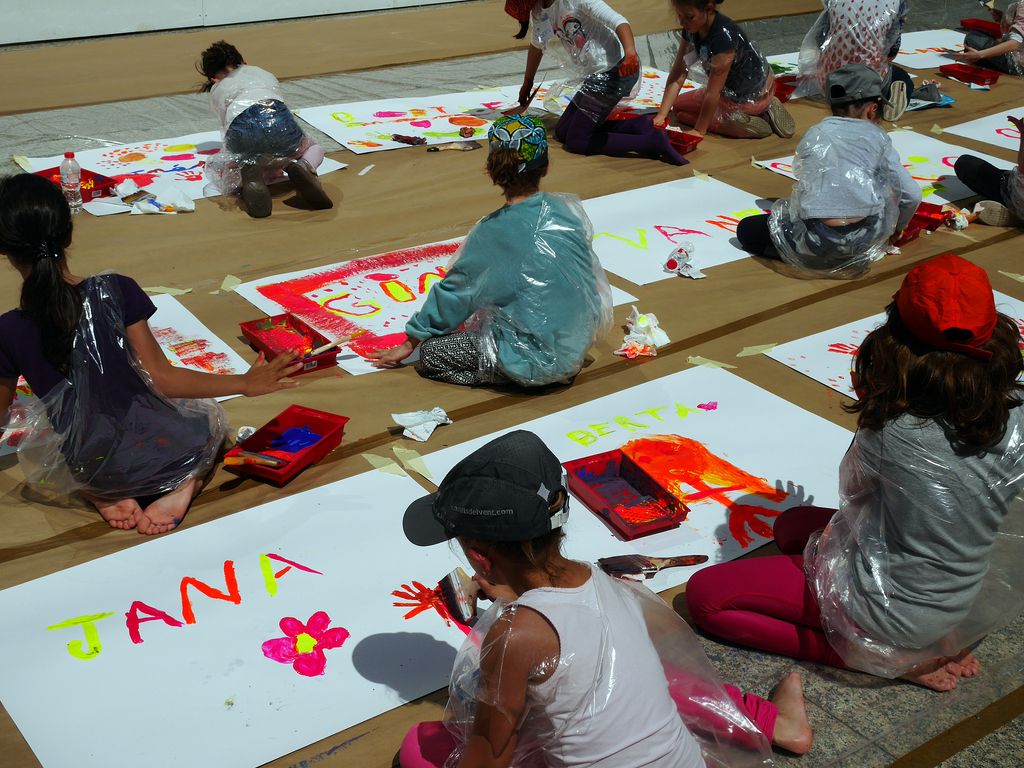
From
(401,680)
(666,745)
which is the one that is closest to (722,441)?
(401,680)

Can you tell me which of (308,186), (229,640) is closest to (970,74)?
(308,186)

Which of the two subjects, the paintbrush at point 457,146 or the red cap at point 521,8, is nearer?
the paintbrush at point 457,146

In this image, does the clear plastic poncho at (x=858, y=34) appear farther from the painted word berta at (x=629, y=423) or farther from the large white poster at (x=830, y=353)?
the painted word berta at (x=629, y=423)

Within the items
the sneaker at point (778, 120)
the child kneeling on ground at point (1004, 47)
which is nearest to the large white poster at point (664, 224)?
the sneaker at point (778, 120)

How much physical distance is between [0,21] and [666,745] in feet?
22.7

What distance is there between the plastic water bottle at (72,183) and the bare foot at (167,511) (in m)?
2.32

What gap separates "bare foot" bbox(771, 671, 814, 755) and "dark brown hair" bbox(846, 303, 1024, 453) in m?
0.59

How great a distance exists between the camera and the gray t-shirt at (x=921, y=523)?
2.14 meters

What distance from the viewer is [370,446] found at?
3.17 meters

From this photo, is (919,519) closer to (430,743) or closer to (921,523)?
(921,523)

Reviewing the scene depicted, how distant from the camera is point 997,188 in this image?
Result: 5.29 metres

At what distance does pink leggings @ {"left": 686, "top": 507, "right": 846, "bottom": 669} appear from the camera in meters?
2.37

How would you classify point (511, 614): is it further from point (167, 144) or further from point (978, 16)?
point (978, 16)

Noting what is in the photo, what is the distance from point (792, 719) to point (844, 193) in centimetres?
269
